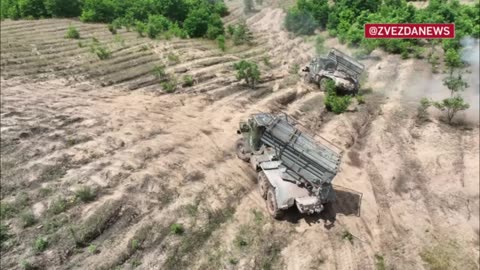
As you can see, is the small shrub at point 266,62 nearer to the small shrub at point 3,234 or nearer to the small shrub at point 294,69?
the small shrub at point 294,69

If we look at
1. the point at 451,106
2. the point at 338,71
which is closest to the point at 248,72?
the point at 338,71

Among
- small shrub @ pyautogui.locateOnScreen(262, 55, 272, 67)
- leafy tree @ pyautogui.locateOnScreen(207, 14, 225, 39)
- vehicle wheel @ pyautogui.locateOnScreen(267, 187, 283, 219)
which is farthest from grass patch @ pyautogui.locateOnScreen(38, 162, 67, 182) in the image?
leafy tree @ pyautogui.locateOnScreen(207, 14, 225, 39)

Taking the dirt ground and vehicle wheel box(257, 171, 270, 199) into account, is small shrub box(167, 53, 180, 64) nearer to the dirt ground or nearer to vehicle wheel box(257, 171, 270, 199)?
the dirt ground

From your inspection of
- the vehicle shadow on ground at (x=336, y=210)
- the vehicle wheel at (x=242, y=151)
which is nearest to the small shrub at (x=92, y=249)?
the vehicle shadow on ground at (x=336, y=210)

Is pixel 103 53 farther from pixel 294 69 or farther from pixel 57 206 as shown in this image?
pixel 57 206

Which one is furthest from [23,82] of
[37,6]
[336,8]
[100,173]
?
[336,8]

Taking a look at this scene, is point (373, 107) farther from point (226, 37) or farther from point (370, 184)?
point (226, 37)
